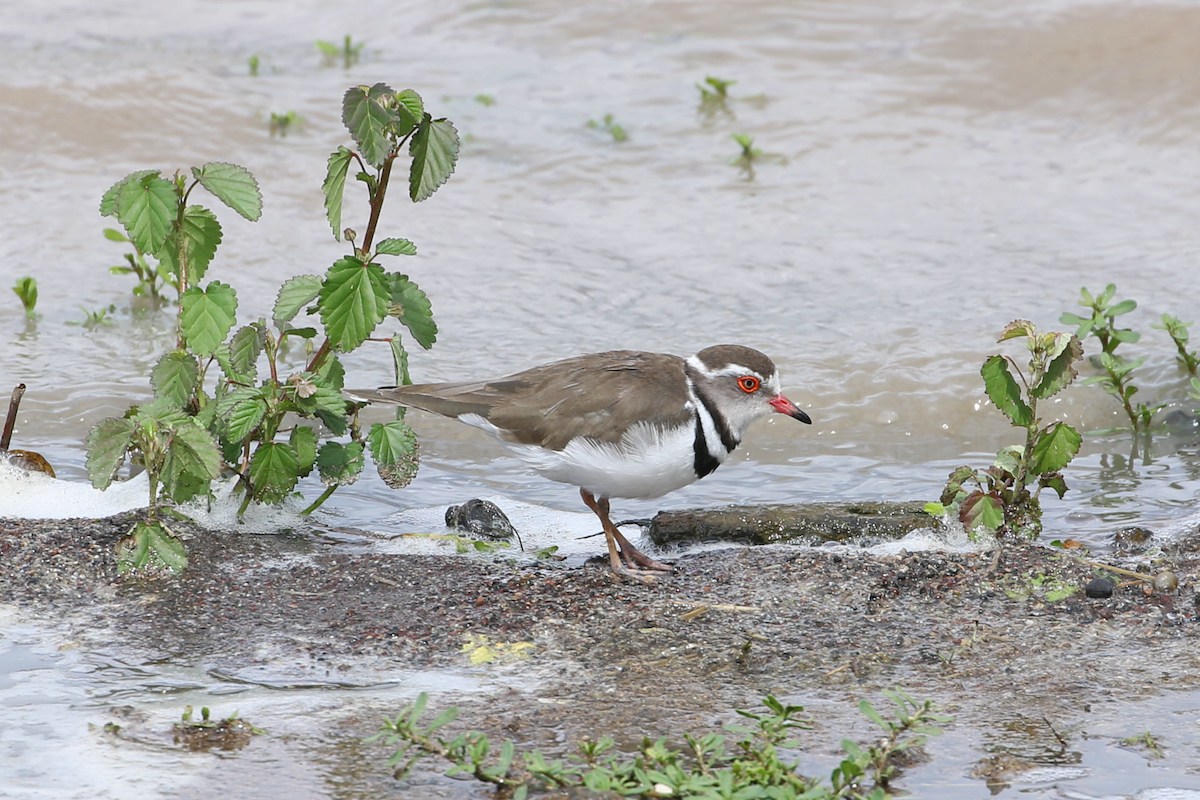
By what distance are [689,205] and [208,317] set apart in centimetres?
565

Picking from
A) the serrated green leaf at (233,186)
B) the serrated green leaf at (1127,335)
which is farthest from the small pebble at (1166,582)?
the serrated green leaf at (233,186)

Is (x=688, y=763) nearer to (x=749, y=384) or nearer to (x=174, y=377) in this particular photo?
(x=749, y=384)

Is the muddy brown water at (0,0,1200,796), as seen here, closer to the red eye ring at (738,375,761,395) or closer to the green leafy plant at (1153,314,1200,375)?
the green leafy plant at (1153,314,1200,375)

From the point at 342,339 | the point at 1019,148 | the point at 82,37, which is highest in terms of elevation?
the point at 82,37

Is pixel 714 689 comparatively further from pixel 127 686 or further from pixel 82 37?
pixel 82 37

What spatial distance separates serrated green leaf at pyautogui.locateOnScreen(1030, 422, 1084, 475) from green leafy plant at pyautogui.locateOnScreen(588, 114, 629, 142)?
6.32 m

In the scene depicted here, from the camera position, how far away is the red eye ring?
5.54 metres

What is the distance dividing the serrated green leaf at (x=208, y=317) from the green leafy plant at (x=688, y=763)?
182 centimetres

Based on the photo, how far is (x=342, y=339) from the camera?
4.64 meters

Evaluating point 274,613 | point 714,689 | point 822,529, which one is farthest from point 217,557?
point 822,529

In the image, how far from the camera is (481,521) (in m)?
5.54

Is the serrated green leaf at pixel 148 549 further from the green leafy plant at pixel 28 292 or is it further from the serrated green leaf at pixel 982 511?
the green leafy plant at pixel 28 292

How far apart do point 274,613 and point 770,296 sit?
189 inches

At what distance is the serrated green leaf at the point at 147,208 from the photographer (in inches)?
188
